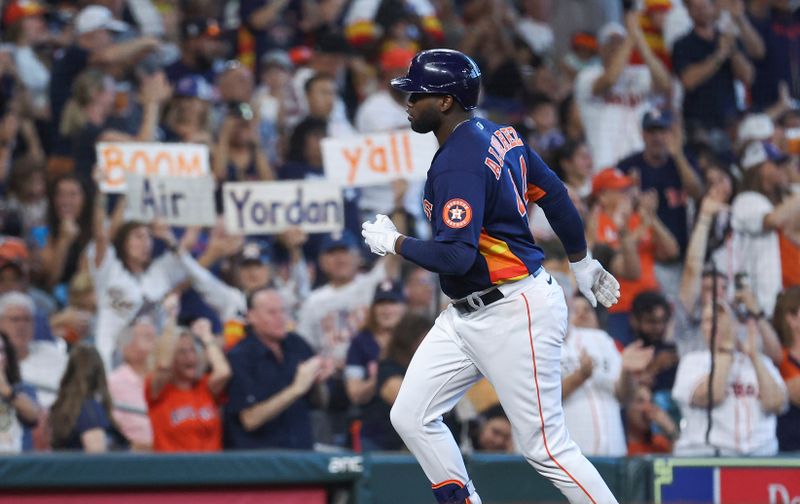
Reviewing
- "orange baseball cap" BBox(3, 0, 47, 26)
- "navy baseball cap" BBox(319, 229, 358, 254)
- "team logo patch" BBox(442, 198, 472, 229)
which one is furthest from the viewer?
"orange baseball cap" BBox(3, 0, 47, 26)

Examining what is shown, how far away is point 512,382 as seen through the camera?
4723 millimetres

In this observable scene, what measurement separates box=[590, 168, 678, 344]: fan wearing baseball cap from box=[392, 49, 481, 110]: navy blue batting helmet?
3.50 metres

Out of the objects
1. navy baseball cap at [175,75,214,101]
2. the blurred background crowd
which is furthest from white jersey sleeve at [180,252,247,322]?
navy baseball cap at [175,75,214,101]

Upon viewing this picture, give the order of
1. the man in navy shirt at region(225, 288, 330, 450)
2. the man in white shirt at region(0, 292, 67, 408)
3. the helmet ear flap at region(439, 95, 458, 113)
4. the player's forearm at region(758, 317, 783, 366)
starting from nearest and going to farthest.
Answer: the helmet ear flap at region(439, 95, 458, 113) → the man in navy shirt at region(225, 288, 330, 450) → the player's forearm at region(758, 317, 783, 366) → the man in white shirt at region(0, 292, 67, 408)

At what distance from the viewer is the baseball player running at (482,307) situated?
4.66m

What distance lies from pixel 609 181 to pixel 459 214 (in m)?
4.22

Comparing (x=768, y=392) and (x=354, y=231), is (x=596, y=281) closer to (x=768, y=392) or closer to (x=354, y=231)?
(x=768, y=392)

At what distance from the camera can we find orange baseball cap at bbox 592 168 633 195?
8539mm

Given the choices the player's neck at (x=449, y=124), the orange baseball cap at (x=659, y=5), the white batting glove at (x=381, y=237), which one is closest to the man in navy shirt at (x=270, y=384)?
the white batting glove at (x=381, y=237)

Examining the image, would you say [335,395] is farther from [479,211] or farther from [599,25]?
[599,25]

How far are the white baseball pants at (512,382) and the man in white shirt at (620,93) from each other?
5.35 metres

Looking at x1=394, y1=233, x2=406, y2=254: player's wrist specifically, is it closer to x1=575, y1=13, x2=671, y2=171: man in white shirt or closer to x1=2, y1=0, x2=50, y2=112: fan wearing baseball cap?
x1=575, y1=13, x2=671, y2=171: man in white shirt

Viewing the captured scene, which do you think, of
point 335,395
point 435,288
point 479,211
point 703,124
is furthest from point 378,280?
point 479,211

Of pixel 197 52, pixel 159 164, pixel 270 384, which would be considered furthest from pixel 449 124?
pixel 197 52
